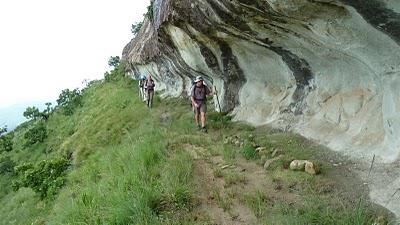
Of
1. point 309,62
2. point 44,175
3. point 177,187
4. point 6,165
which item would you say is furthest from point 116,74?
point 177,187

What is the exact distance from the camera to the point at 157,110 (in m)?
19.2

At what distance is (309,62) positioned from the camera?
9.75 metres

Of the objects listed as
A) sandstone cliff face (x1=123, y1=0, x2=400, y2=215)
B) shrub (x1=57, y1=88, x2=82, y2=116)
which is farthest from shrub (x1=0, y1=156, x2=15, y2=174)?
sandstone cliff face (x1=123, y1=0, x2=400, y2=215)

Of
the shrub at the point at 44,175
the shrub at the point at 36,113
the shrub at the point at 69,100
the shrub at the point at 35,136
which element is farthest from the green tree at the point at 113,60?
the shrub at the point at 44,175

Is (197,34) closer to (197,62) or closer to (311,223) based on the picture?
(197,62)

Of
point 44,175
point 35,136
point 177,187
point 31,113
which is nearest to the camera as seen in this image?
point 177,187

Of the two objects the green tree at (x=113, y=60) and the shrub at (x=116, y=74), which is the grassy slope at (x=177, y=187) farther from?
the green tree at (x=113, y=60)

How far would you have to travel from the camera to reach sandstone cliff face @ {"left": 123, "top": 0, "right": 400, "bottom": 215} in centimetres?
670

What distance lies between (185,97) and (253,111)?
897 cm

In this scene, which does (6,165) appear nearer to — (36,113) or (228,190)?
(36,113)

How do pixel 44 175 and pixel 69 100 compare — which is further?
pixel 69 100

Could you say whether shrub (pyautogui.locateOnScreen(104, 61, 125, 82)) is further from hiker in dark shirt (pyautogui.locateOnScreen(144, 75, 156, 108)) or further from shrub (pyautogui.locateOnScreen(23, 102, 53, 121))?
hiker in dark shirt (pyautogui.locateOnScreen(144, 75, 156, 108))

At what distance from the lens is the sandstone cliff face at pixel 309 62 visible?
A: 6.70 meters

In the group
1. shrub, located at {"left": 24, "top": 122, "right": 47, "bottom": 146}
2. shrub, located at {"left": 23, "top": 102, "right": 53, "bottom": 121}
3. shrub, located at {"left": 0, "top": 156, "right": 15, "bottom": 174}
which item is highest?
shrub, located at {"left": 23, "top": 102, "right": 53, "bottom": 121}
